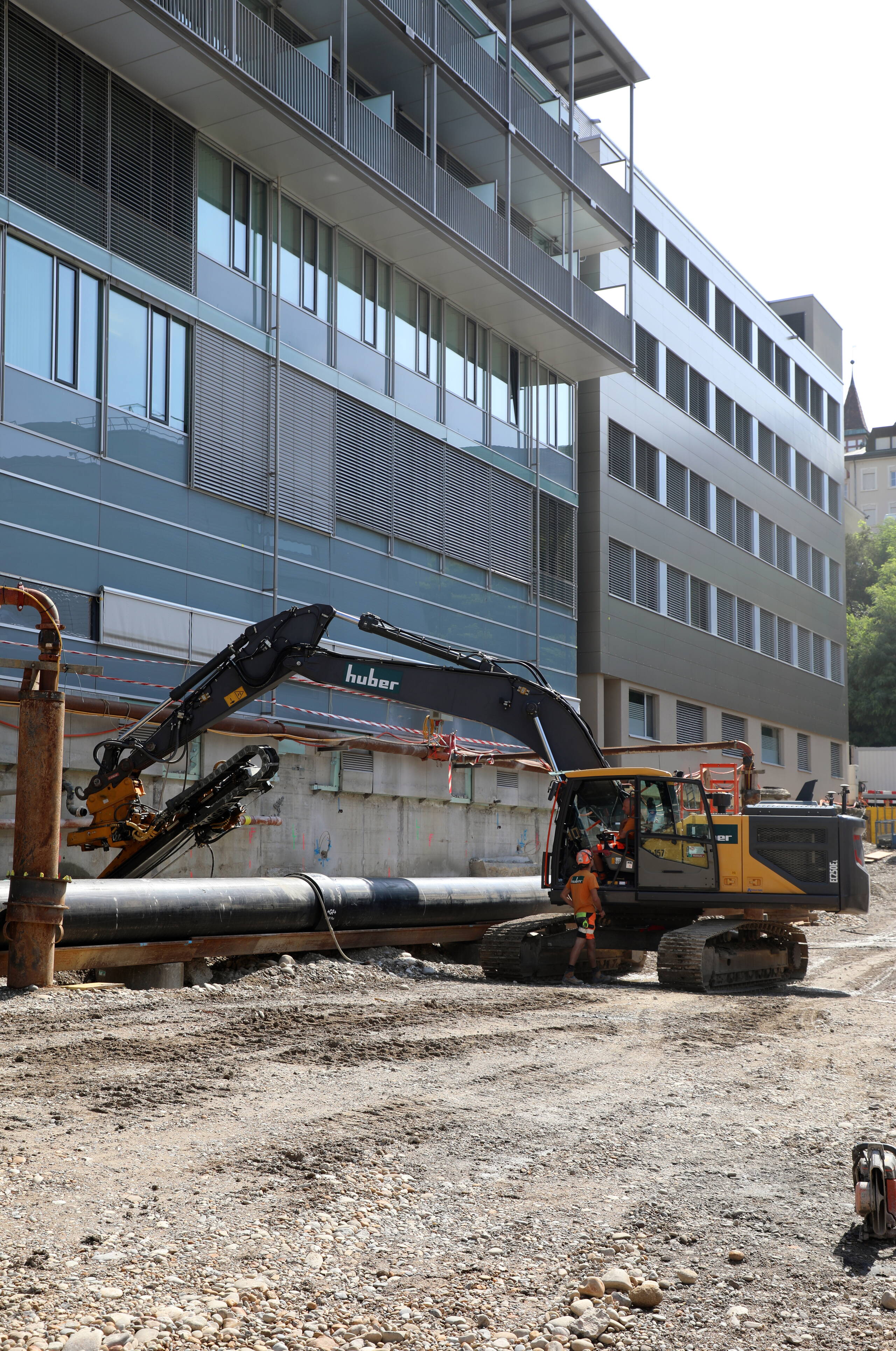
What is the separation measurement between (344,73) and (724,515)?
23.9 metres

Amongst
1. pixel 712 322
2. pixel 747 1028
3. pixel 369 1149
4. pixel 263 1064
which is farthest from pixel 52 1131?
pixel 712 322

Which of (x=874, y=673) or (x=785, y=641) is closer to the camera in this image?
(x=785, y=641)

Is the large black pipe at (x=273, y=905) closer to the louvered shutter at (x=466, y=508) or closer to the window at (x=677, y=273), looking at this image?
the louvered shutter at (x=466, y=508)

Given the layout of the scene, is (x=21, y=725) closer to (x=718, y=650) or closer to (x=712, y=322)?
(x=718, y=650)

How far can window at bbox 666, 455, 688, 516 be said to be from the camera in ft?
123

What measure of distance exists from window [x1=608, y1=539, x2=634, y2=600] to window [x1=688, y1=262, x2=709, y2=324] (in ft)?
32.8

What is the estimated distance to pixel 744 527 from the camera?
42.8m

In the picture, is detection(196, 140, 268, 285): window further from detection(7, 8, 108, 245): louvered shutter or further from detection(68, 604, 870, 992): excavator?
detection(68, 604, 870, 992): excavator

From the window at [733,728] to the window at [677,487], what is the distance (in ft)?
22.6

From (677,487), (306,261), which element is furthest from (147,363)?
(677,487)

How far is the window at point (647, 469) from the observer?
35.4 metres

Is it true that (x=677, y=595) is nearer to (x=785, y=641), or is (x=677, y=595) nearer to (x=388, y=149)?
(x=785, y=641)

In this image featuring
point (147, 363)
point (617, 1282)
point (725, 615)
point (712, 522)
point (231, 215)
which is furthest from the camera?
point (725, 615)

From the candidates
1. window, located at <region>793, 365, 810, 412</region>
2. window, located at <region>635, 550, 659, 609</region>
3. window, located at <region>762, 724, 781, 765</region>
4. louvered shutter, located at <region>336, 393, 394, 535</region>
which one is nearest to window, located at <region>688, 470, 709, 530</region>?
window, located at <region>635, 550, 659, 609</region>
